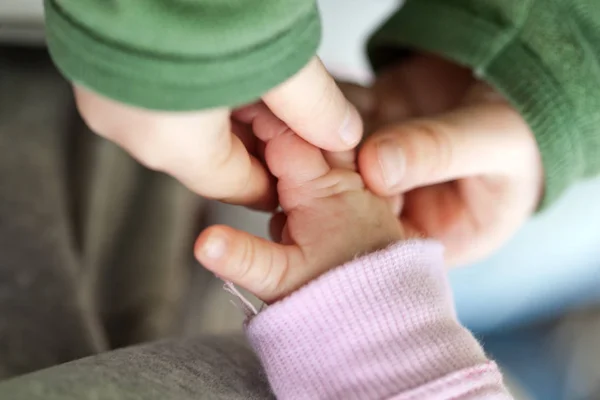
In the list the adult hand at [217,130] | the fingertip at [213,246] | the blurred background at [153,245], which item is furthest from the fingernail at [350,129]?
the blurred background at [153,245]

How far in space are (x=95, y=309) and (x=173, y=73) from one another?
320 mm

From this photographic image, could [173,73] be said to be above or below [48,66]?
above

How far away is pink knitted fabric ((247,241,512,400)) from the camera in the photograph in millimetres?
342

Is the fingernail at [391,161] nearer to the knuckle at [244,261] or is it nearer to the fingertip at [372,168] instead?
the fingertip at [372,168]

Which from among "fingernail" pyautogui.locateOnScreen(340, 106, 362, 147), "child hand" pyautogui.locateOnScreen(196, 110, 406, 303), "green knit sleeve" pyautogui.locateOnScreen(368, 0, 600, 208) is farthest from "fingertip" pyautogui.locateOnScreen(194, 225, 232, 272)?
"green knit sleeve" pyautogui.locateOnScreen(368, 0, 600, 208)

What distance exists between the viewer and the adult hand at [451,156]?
0.43 m

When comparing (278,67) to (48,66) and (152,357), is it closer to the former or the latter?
(152,357)

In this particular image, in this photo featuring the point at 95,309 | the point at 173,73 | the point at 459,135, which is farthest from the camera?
the point at 95,309

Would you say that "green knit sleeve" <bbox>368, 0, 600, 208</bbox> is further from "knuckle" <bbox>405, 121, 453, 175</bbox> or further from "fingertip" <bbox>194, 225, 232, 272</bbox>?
"fingertip" <bbox>194, 225, 232, 272</bbox>

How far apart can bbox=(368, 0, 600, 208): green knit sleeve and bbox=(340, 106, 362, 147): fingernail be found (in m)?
0.14

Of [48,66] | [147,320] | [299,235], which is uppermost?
[299,235]

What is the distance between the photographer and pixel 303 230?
1.33 feet

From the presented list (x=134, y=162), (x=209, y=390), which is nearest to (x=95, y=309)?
(x=134, y=162)

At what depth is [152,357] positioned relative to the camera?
13.6 inches
